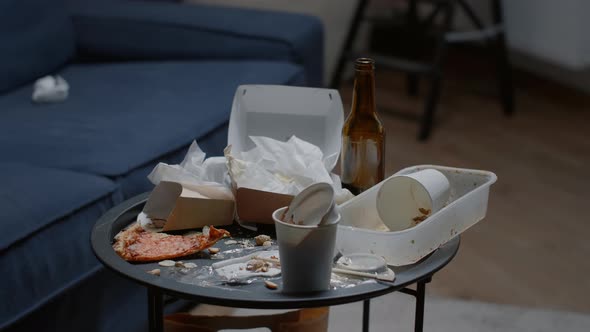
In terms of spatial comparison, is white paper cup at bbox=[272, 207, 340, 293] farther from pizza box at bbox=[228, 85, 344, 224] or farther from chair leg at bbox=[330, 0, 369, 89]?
chair leg at bbox=[330, 0, 369, 89]

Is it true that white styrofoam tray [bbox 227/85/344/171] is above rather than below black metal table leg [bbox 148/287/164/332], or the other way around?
above

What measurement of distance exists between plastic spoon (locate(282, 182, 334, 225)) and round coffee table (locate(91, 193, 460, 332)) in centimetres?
9

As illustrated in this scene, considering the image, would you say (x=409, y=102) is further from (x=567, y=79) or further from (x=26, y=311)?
(x=26, y=311)

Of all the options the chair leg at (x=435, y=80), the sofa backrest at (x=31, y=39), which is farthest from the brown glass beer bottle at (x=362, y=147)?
the chair leg at (x=435, y=80)

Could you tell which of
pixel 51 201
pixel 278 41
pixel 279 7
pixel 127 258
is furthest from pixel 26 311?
pixel 279 7

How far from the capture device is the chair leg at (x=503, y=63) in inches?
125

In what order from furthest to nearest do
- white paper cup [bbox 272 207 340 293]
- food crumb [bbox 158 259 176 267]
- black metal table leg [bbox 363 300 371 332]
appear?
1. black metal table leg [bbox 363 300 371 332]
2. food crumb [bbox 158 259 176 267]
3. white paper cup [bbox 272 207 340 293]

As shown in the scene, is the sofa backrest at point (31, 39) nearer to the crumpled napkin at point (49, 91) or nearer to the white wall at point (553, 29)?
the crumpled napkin at point (49, 91)

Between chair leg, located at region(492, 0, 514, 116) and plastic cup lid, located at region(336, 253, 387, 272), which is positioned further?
chair leg, located at region(492, 0, 514, 116)

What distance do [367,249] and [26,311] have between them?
60 cm

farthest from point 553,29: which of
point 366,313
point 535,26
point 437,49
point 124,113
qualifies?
point 366,313

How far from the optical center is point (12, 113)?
194cm

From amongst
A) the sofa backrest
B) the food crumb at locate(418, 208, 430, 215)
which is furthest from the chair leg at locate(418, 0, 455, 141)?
the food crumb at locate(418, 208, 430, 215)

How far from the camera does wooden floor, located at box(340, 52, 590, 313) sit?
6.64 ft
